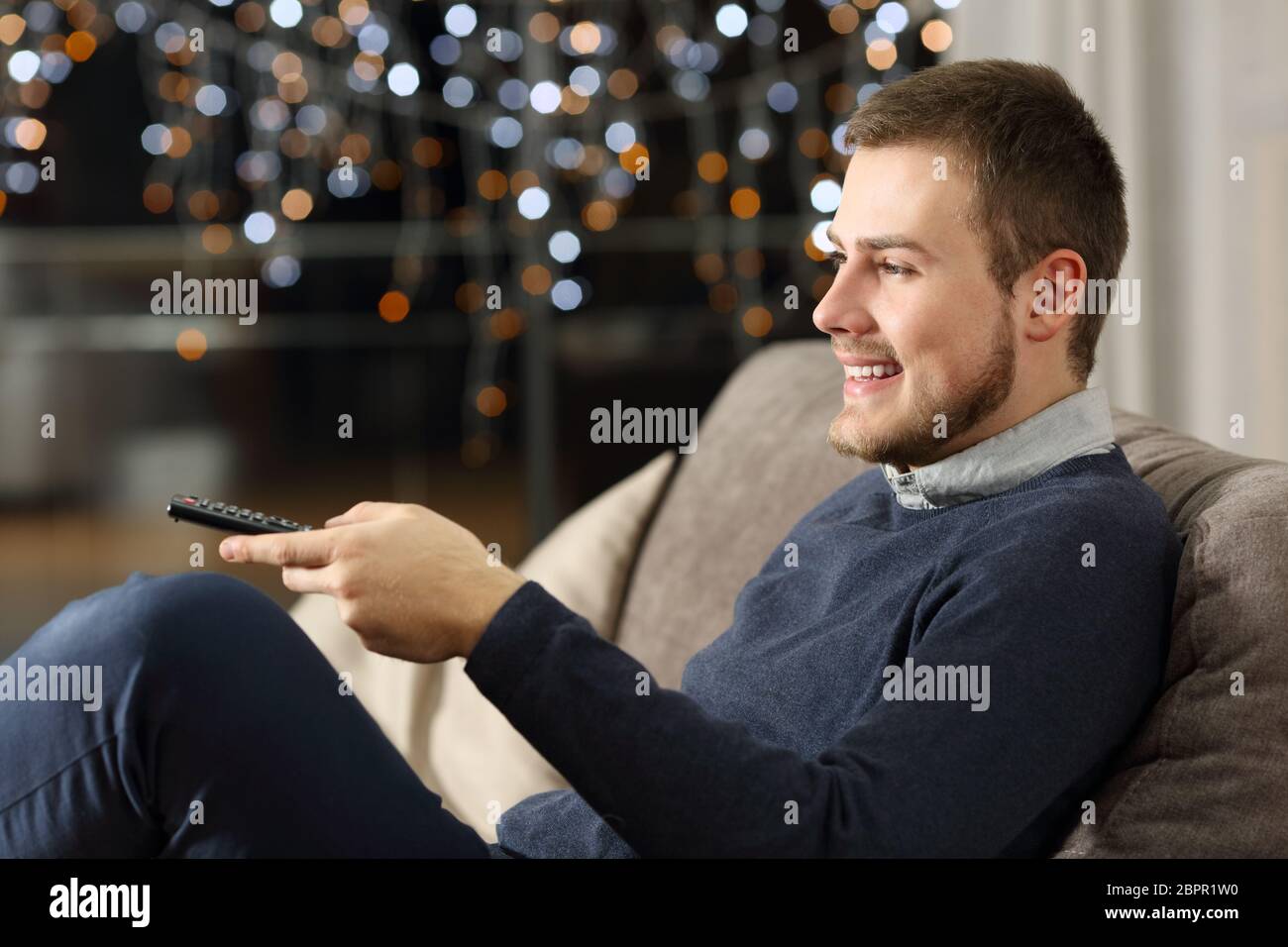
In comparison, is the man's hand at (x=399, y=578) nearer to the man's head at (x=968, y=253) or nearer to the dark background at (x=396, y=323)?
the man's head at (x=968, y=253)

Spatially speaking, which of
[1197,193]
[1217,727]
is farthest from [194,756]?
[1197,193]

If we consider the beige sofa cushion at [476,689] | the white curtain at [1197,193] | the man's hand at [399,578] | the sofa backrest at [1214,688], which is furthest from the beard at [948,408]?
the white curtain at [1197,193]

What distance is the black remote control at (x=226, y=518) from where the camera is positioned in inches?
38.9

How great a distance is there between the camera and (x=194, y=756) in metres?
0.93

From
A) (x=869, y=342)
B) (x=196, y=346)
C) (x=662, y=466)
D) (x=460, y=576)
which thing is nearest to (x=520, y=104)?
(x=196, y=346)

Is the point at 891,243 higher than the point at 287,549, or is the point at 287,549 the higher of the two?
the point at 891,243

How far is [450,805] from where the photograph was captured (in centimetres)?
166

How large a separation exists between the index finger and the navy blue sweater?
13cm

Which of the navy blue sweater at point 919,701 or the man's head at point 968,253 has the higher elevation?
the man's head at point 968,253

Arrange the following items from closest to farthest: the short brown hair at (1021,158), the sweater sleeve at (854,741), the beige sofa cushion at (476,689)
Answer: the sweater sleeve at (854,741) → the short brown hair at (1021,158) → the beige sofa cushion at (476,689)

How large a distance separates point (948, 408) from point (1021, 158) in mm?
206

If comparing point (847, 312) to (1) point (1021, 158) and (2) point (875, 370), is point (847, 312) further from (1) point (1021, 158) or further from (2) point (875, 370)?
(1) point (1021, 158)
